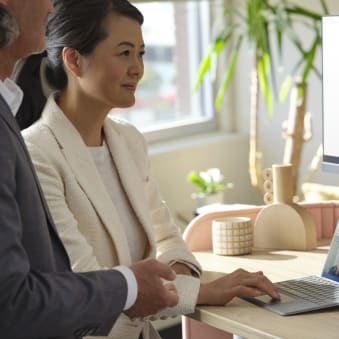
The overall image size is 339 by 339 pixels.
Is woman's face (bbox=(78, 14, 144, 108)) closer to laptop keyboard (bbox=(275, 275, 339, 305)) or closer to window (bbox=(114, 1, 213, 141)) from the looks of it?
laptop keyboard (bbox=(275, 275, 339, 305))

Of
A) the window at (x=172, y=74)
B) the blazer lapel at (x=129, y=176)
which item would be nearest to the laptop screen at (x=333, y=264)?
the blazer lapel at (x=129, y=176)

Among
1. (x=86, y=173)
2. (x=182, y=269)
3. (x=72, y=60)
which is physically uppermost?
(x=72, y=60)

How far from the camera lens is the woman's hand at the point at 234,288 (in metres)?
1.89

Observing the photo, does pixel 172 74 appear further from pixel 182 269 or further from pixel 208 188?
pixel 182 269

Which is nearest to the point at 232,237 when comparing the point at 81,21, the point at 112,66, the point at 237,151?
the point at 112,66

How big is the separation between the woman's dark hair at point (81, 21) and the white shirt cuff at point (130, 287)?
2.36ft

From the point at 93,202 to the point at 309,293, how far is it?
51 centimetres

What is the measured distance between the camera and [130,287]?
1520mm

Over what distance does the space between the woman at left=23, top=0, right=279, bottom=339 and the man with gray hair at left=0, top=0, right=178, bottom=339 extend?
0.35 metres

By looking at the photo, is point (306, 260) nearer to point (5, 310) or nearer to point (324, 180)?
point (5, 310)

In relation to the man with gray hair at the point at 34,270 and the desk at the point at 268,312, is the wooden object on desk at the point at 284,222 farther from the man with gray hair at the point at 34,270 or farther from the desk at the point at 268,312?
the man with gray hair at the point at 34,270

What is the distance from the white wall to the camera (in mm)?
3924

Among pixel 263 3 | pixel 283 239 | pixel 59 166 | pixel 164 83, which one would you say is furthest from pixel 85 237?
pixel 164 83

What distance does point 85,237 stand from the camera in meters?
2.00
